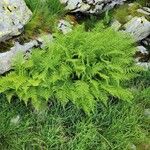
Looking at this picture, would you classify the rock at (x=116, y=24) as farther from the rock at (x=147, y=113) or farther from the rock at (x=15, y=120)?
the rock at (x=15, y=120)

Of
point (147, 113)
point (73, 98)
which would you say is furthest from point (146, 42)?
point (73, 98)

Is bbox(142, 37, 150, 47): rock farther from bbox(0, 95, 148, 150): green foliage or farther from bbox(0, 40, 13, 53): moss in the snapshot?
bbox(0, 40, 13, 53): moss

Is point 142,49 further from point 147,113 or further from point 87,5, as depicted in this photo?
point 147,113

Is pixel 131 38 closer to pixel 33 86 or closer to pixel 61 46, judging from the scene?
pixel 61 46

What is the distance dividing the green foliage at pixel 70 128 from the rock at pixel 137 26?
1541 millimetres

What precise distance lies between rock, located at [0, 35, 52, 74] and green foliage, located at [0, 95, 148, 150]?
49cm

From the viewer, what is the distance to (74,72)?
693 centimetres

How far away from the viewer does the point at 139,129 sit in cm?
711

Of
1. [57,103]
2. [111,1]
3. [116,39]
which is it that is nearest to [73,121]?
[57,103]

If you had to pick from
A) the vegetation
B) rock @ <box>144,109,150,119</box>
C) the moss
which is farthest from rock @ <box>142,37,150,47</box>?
the moss

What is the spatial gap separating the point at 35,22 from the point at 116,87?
5.52 feet

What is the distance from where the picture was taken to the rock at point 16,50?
22.5 ft

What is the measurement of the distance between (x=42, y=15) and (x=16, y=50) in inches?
35.0

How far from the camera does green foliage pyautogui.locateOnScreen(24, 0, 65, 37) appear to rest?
24.0 ft
